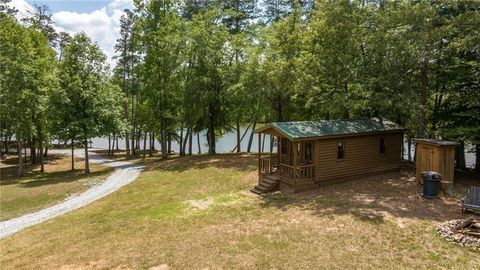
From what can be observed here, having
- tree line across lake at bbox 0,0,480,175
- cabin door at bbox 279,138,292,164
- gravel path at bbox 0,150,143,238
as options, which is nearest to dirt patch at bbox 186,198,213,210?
cabin door at bbox 279,138,292,164

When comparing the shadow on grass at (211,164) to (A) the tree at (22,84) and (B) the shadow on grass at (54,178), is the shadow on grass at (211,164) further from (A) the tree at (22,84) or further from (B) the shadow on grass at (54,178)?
(A) the tree at (22,84)

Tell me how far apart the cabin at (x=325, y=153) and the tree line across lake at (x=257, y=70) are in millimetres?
1427

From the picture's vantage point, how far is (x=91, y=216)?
14273mm

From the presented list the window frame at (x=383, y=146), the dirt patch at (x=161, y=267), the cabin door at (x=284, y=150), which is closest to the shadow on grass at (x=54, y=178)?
the cabin door at (x=284, y=150)

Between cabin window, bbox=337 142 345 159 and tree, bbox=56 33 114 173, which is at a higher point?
tree, bbox=56 33 114 173

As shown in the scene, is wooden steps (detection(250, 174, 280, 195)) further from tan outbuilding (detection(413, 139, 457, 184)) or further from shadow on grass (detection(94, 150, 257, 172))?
tan outbuilding (detection(413, 139, 457, 184))

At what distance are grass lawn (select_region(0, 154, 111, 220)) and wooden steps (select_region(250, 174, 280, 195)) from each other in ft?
34.0

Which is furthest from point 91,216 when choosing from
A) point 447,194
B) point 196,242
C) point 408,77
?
point 408,77

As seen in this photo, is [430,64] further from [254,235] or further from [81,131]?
[81,131]

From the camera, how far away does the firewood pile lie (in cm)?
918

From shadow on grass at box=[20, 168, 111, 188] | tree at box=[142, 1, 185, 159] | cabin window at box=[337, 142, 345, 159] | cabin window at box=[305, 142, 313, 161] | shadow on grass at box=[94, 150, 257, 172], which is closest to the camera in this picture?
cabin window at box=[337, 142, 345, 159]

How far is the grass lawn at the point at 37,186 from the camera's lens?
56.5ft

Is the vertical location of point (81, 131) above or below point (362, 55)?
below

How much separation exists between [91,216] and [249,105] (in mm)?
14740
